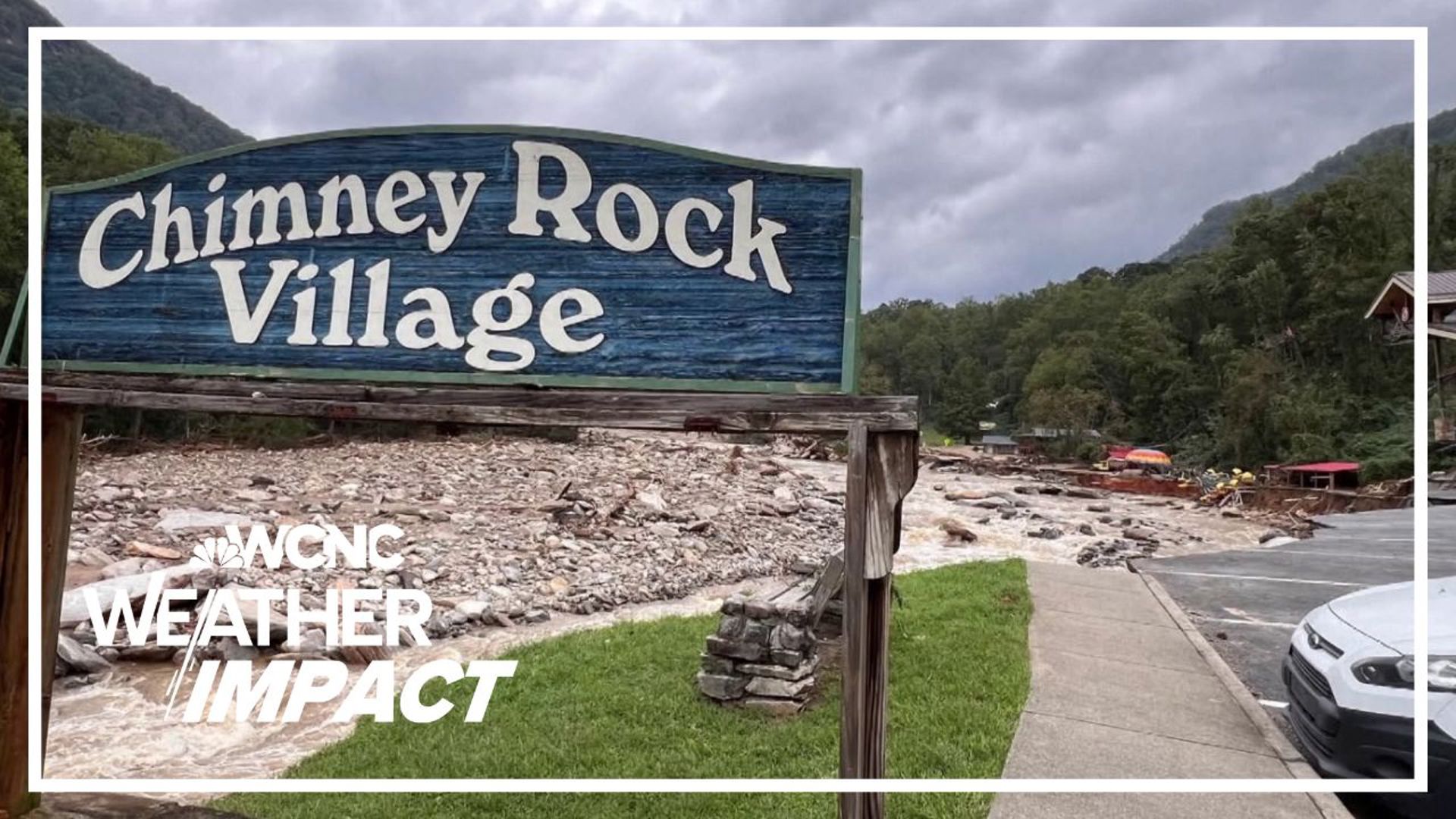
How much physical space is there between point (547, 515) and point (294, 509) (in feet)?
21.4

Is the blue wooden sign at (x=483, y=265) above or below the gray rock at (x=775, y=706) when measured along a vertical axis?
above

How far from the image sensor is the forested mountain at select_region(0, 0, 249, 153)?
82.9m

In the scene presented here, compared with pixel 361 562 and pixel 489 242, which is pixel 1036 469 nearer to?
pixel 361 562

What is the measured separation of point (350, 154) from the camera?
302 cm

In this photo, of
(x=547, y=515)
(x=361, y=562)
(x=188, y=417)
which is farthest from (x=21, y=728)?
(x=188, y=417)

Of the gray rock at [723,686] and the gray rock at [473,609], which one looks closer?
the gray rock at [723,686]

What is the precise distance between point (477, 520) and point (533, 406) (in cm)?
1731

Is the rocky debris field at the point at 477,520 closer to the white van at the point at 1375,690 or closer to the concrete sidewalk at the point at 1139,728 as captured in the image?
the concrete sidewalk at the point at 1139,728

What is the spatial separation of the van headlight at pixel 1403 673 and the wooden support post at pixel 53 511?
238 inches

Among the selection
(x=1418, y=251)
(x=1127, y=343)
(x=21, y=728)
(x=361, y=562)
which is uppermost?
(x=1127, y=343)

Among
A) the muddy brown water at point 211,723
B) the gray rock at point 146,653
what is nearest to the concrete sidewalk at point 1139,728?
the muddy brown water at point 211,723

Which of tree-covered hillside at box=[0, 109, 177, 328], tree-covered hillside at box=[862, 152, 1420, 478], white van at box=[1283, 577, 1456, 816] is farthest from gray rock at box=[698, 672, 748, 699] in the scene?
tree-covered hillside at box=[862, 152, 1420, 478]

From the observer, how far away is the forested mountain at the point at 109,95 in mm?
82944

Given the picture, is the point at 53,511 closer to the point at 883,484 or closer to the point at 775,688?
the point at 883,484
